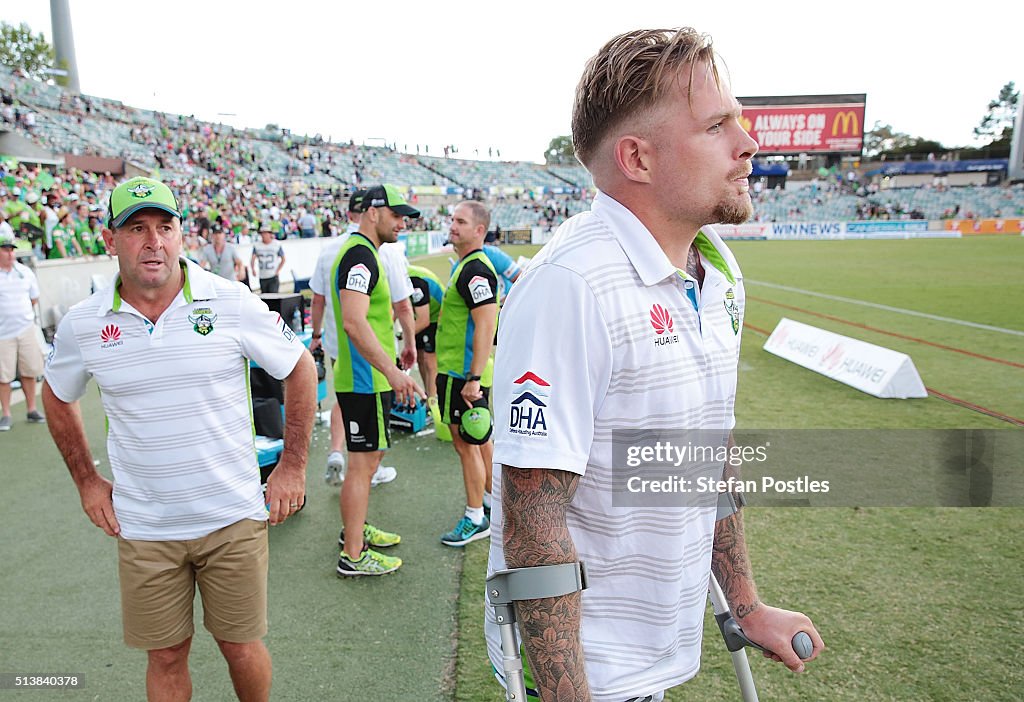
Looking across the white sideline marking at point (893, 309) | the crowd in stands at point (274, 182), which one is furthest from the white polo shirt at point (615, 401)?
the crowd in stands at point (274, 182)

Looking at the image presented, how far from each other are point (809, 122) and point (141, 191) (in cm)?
6270

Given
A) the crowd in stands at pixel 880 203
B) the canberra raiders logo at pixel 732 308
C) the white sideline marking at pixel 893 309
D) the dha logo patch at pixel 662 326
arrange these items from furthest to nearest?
the crowd in stands at pixel 880 203
the white sideline marking at pixel 893 309
the canberra raiders logo at pixel 732 308
the dha logo patch at pixel 662 326

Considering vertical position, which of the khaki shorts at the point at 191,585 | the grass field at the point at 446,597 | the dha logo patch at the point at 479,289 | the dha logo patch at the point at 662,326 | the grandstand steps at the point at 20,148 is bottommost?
the grass field at the point at 446,597

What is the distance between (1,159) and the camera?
75.4 feet

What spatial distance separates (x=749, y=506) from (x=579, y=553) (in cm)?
399

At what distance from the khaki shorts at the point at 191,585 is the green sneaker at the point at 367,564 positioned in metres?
1.47

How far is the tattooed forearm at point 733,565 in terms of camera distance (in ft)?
5.97

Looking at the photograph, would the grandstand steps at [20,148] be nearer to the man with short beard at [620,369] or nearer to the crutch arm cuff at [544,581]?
Result: the man with short beard at [620,369]

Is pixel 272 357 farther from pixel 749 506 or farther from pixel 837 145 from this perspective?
pixel 837 145

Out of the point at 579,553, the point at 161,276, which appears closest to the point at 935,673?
the point at 579,553

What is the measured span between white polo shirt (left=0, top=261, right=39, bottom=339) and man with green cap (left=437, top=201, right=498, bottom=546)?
561cm

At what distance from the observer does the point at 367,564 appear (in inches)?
167

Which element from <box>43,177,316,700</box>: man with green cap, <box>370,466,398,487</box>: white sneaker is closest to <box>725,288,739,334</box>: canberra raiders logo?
<box>43,177,316,700</box>: man with green cap

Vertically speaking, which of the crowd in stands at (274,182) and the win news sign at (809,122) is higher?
the win news sign at (809,122)
